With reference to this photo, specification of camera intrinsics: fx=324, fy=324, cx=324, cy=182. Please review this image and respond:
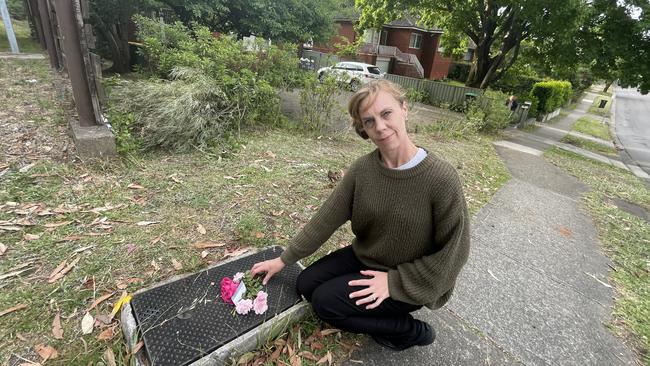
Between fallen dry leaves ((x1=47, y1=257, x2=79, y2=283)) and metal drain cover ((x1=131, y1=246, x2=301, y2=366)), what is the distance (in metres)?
0.61

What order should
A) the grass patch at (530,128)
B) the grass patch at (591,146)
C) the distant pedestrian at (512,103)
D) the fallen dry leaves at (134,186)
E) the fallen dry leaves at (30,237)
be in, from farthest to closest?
the grass patch at (530,128), the distant pedestrian at (512,103), the grass patch at (591,146), the fallen dry leaves at (134,186), the fallen dry leaves at (30,237)

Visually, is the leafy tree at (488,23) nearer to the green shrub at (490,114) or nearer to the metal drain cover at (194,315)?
the green shrub at (490,114)

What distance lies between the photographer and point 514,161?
707 centimetres

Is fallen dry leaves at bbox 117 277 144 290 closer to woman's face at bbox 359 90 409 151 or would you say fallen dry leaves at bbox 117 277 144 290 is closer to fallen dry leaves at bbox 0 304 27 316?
fallen dry leaves at bbox 0 304 27 316

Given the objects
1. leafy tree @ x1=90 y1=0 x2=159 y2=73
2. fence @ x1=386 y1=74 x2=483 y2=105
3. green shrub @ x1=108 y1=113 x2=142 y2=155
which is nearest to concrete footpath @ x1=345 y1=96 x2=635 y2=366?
green shrub @ x1=108 y1=113 x2=142 y2=155

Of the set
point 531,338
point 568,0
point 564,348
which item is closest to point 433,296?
point 531,338

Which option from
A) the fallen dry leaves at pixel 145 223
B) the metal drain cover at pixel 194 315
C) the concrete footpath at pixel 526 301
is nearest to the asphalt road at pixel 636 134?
the concrete footpath at pixel 526 301

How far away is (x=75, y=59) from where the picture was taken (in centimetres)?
348

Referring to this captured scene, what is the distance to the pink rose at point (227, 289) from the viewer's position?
1978mm

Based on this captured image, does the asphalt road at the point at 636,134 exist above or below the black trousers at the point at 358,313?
below

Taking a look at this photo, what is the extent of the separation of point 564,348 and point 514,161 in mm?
5751

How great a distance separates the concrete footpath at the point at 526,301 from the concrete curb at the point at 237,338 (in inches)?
17.3

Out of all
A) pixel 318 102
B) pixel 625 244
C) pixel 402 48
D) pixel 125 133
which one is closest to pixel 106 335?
pixel 125 133

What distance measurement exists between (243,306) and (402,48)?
94.8 ft
